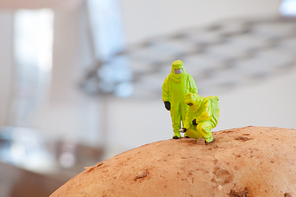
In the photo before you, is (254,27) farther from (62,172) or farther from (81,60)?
(62,172)

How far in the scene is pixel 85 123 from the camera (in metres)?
4.14

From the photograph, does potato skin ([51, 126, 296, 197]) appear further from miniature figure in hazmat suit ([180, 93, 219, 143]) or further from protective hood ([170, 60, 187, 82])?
protective hood ([170, 60, 187, 82])

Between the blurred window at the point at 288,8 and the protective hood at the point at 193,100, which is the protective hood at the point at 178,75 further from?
the blurred window at the point at 288,8

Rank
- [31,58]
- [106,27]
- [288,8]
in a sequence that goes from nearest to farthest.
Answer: [288,8]
[31,58]
[106,27]

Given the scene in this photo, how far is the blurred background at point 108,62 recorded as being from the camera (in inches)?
138

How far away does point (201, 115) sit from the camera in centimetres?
111

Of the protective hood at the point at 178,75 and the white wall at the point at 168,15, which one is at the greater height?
the white wall at the point at 168,15

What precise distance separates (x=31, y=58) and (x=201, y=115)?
3292 millimetres

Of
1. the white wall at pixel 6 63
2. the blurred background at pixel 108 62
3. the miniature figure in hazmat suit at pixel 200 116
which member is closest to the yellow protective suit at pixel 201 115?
the miniature figure in hazmat suit at pixel 200 116

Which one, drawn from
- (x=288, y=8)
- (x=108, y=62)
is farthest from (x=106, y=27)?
(x=288, y=8)

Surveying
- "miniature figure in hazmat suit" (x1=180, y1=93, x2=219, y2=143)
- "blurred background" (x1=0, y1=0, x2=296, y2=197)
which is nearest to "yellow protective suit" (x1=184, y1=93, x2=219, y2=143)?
"miniature figure in hazmat suit" (x1=180, y1=93, x2=219, y2=143)

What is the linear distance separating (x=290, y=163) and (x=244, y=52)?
2.73 metres

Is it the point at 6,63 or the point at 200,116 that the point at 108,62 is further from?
the point at 200,116

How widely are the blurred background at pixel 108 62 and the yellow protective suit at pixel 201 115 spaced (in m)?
2.24
